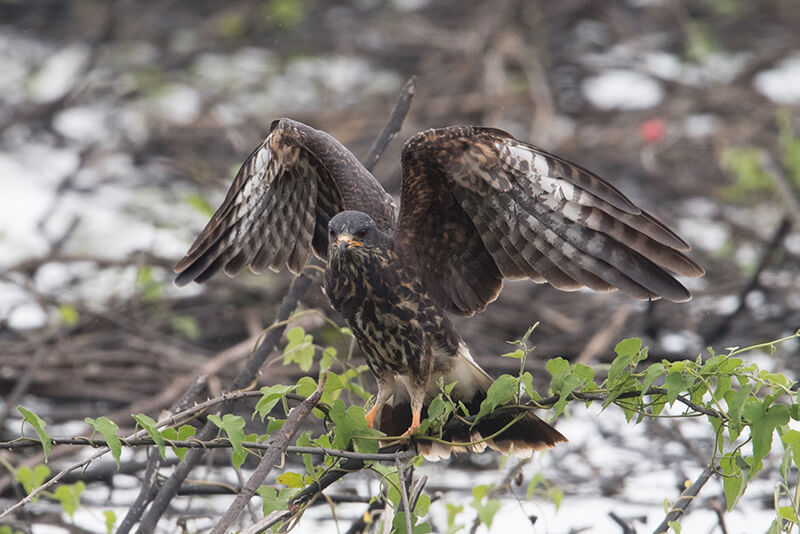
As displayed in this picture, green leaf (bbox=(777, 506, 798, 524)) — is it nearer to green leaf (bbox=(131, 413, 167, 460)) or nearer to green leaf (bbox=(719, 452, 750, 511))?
green leaf (bbox=(719, 452, 750, 511))

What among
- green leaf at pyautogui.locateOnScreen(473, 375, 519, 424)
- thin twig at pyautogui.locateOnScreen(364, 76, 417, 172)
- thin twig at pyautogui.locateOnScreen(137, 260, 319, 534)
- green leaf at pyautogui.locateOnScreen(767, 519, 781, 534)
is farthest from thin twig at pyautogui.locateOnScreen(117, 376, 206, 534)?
green leaf at pyautogui.locateOnScreen(767, 519, 781, 534)

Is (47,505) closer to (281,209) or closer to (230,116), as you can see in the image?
(281,209)

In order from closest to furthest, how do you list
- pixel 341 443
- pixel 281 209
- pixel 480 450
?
pixel 341 443
pixel 480 450
pixel 281 209

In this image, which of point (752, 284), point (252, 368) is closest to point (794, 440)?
point (252, 368)

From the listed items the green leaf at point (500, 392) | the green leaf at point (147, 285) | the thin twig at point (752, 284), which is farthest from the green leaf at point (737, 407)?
the green leaf at point (147, 285)

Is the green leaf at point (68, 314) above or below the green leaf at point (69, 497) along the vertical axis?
below

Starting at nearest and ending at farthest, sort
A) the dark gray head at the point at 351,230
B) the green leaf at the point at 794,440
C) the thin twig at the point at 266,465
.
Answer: the green leaf at the point at 794,440
the thin twig at the point at 266,465
the dark gray head at the point at 351,230

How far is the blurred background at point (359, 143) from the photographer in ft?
18.0

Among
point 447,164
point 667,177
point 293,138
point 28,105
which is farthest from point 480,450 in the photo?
point 28,105

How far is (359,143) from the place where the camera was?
24.7ft

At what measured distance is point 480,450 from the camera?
3.39 metres

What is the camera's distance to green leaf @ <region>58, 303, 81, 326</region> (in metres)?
5.23

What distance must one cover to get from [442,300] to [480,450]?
636mm

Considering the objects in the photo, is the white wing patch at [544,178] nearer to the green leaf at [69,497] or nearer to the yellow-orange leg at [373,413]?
the yellow-orange leg at [373,413]
